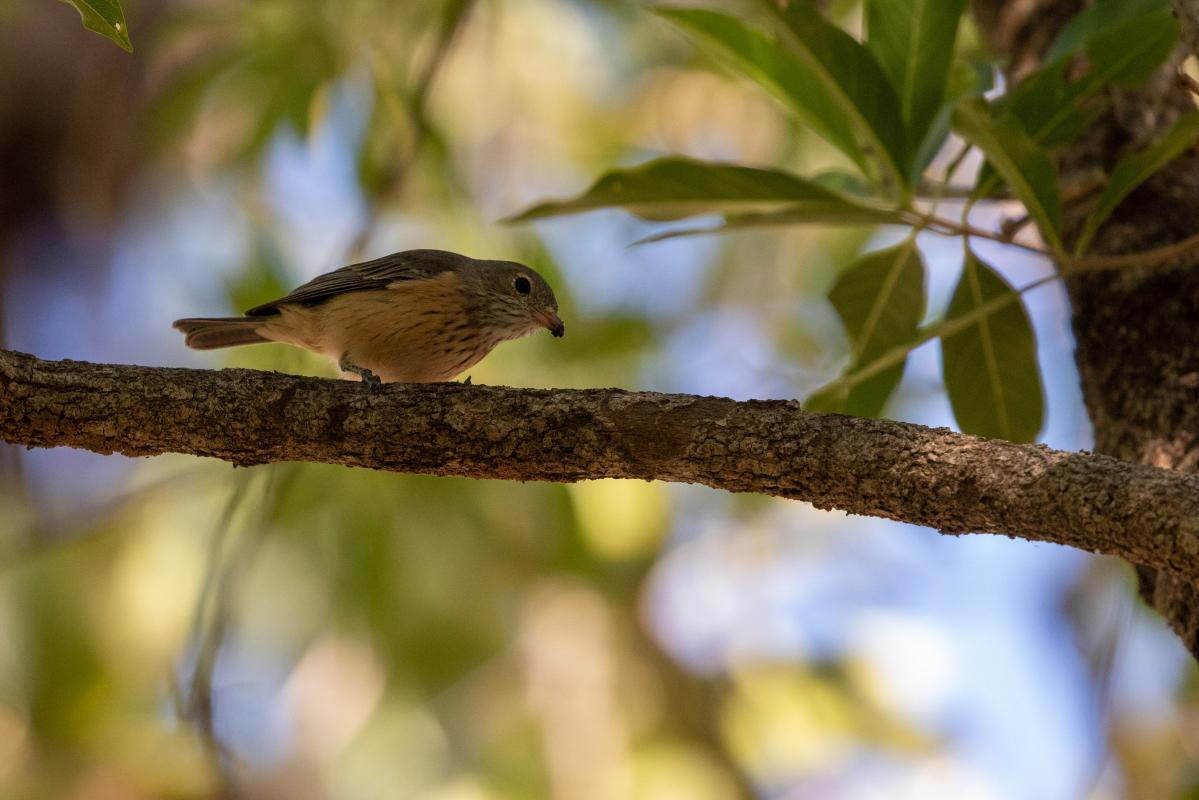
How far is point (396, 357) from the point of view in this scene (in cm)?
398

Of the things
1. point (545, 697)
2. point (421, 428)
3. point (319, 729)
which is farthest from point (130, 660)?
point (421, 428)

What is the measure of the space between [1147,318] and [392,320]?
2.35 meters

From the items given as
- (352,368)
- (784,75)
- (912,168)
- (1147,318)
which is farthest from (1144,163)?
(352,368)

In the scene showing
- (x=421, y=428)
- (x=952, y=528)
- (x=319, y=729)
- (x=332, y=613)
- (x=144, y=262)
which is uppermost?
(x=144, y=262)

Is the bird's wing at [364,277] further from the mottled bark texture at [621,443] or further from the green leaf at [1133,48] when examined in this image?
the green leaf at [1133,48]

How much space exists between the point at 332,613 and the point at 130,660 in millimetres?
1063

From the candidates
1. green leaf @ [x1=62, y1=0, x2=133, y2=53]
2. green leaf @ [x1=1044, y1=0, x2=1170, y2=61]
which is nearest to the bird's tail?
green leaf @ [x1=62, y1=0, x2=133, y2=53]

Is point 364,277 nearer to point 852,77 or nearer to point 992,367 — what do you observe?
point 852,77

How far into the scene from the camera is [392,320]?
393 cm

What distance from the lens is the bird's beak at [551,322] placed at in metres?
4.52

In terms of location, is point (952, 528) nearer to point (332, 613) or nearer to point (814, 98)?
point (814, 98)

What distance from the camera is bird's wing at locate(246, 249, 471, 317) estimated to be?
4.04 m

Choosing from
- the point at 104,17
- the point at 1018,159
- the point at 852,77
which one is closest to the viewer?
the point at 104,17

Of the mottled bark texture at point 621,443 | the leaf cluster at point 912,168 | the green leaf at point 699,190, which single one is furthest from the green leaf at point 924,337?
the mottled bark texture at point 621,443
